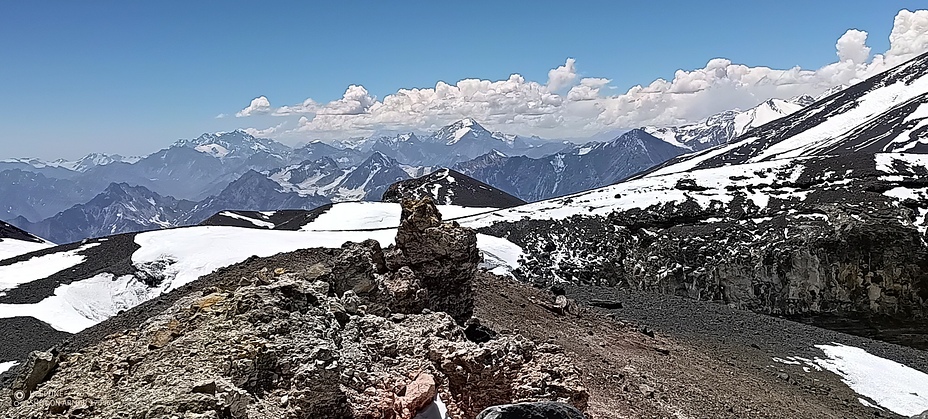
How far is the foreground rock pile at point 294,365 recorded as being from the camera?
22.1 feet

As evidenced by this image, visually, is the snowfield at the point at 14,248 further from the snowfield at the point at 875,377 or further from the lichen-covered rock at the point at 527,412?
the snowfield at the point at 875,377

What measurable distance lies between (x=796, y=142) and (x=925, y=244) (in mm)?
161533

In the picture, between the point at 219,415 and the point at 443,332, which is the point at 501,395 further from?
the point at 219,415

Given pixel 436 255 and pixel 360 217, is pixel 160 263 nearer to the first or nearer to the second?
pixel 436 255

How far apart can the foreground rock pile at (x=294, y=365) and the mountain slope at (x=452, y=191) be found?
90831 millimetres

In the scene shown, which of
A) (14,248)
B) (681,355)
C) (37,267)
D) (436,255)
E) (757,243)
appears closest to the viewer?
(436,255)

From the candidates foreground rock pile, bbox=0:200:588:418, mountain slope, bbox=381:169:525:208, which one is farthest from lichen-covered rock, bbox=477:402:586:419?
mountain slope, bbox=381:169:525:208

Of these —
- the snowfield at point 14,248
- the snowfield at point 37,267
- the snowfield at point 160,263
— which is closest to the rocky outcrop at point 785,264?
the snowfield at point 160,263

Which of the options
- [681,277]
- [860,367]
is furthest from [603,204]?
Answer: [860,367]

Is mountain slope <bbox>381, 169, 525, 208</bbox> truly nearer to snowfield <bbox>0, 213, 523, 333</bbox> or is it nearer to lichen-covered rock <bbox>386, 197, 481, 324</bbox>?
snowfield <bbox>0, 213, 523, 333</bbox>

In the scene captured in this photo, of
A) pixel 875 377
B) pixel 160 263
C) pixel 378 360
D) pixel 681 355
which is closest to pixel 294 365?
pixel 378 360

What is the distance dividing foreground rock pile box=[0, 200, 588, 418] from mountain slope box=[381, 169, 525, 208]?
90.8 meters

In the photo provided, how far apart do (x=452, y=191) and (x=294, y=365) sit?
114 meters

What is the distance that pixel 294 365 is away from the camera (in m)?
7.78
